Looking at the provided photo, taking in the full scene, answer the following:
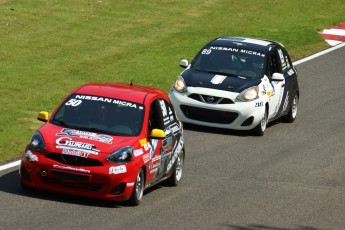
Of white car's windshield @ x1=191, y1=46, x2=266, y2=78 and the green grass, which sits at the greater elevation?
white car's windshield @ x1=191, y1=46, x2=266, y2=78

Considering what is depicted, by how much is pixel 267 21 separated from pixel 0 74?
12288mm

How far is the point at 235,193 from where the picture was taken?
16.5 metres

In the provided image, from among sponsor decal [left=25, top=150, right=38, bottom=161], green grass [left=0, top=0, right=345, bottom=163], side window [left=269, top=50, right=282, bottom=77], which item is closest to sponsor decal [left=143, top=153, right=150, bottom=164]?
sponsor decal [left=25, top=150, right=38, bottom=161]

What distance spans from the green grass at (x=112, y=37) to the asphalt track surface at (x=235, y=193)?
314 centimetres

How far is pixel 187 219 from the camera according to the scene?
1455 cm

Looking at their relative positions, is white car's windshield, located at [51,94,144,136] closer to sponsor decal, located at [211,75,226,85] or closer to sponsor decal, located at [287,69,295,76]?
sponsor decal, located at [211,75,226,85]

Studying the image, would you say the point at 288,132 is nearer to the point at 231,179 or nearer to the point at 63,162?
the point at 231,179

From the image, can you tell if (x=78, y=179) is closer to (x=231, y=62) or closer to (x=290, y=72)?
(x=231, y=62)

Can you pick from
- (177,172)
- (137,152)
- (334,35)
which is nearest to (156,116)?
(177,172)

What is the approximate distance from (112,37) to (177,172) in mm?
14147

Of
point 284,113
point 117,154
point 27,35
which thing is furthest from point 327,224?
point 27,35

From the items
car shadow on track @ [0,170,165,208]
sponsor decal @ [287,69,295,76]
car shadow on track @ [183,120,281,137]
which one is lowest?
car shadow on track @ [183,120,281,137]

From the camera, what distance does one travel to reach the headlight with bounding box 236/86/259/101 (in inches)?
842

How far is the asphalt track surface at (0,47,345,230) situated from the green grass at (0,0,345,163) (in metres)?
3.14
